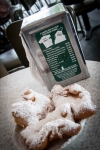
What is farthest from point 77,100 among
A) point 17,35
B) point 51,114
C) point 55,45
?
point 17,35

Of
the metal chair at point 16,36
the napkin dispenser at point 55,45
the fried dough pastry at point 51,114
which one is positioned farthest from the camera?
the metal chair at point 16,36

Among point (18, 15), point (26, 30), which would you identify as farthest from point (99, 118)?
point (18, 15)

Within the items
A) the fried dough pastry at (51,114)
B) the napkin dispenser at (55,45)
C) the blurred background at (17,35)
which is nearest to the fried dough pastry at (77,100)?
the fried dough pastry at (51,114)

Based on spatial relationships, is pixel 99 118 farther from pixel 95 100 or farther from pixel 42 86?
pixel 42 86

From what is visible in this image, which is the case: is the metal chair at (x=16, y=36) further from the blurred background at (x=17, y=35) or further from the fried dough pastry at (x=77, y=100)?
the fried dough pastry at (x=77, y=100)

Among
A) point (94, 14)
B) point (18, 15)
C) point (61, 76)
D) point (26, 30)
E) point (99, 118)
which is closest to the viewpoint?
point (99, 118)

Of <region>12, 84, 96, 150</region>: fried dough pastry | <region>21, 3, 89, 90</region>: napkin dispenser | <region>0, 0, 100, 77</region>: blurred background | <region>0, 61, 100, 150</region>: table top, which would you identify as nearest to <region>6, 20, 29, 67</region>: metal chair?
<region>0, 0, 100, 77</region>: blurred background
